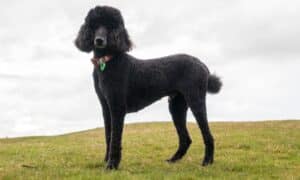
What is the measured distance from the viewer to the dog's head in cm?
962

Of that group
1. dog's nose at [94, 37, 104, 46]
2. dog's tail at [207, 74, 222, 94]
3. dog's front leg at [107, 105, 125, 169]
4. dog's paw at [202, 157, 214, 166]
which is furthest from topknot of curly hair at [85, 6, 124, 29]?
dog's paw at [202, 157, 214, 166]

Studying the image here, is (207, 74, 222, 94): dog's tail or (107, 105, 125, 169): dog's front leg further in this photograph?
(207, 74, 222, 94): dog's tail

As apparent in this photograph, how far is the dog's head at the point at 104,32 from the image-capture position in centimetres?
962

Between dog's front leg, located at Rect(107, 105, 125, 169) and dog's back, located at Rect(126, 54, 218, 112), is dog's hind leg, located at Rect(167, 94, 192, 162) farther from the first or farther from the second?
dog's front leg, located at Rect(107, 105, 125, 169)

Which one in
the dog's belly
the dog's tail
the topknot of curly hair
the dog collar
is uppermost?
the topknot of curly hair

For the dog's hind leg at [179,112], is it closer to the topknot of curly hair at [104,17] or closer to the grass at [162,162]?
the grass at [162,162]

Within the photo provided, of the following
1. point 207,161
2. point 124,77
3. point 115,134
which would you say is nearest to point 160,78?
point 124,77

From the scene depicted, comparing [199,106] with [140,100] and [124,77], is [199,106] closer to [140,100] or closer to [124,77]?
[140,100]

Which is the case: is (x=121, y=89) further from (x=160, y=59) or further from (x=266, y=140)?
(x=266, y=140)

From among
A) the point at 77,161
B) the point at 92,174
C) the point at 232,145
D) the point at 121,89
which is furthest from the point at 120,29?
the point at 232,145

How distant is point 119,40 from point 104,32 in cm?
33

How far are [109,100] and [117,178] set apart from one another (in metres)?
1.52

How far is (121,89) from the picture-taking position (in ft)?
32.1

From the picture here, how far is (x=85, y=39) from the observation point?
9.80 meters
